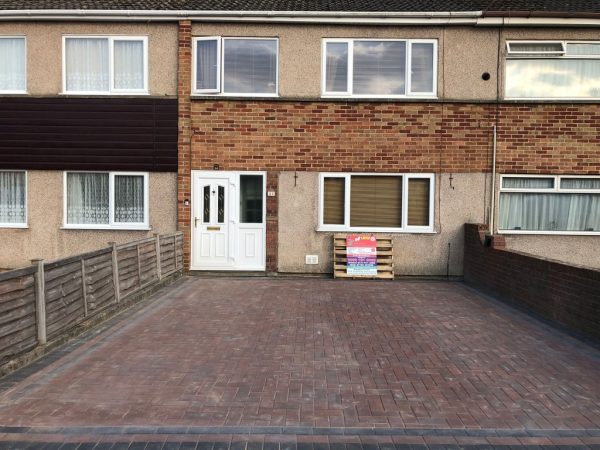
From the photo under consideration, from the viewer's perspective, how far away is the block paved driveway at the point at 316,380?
4.09 meters

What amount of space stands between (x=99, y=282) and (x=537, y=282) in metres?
6.76

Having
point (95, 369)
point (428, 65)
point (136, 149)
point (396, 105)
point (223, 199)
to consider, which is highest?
point (428, 65)

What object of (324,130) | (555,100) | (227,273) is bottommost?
Result: (227,273)

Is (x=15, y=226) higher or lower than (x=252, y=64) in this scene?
lower

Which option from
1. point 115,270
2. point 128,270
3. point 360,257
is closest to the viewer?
point 115,270

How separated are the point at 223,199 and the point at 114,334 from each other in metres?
5.73

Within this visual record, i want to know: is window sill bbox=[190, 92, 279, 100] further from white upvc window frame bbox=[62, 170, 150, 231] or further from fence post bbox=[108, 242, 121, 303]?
fence post bbox=[108, 242, 121, 303]

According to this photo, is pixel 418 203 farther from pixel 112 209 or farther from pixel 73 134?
pixel 73 134

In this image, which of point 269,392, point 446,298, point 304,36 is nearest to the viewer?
point 269,392

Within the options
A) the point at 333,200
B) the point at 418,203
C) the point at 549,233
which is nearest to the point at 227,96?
the point at 333,200

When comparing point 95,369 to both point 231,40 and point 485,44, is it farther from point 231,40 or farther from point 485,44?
point 485,44

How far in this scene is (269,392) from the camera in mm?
4809

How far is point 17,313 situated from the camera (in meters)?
5.40

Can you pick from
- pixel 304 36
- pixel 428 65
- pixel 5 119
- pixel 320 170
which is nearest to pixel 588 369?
pixel 320 170
